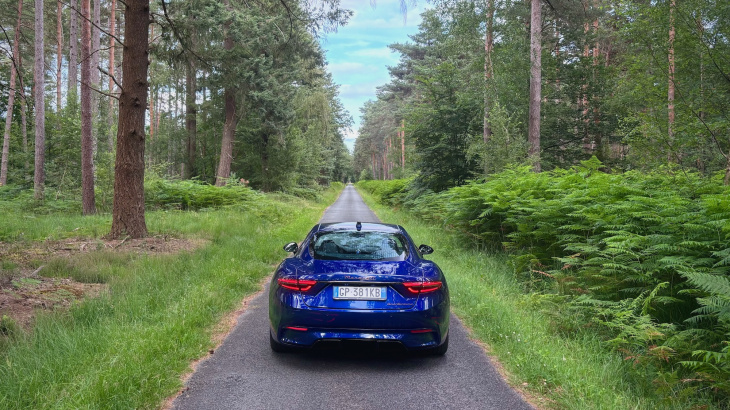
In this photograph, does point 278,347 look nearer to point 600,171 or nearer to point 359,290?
point 359,290

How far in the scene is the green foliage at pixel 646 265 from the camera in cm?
372

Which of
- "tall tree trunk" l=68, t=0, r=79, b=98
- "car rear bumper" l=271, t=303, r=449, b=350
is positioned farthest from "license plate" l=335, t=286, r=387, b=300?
"tall tree trunk" l=68, t=0, r=79, b=98

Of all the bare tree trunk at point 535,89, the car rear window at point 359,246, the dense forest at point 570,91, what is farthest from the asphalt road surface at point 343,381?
the bare tree trunk at point 535,89

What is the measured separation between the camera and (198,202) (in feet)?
55.9

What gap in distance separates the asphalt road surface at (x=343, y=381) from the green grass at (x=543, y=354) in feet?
0.86

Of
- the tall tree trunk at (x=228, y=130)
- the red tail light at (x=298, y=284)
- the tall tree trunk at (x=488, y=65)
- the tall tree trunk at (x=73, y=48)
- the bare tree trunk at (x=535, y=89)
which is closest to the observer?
the red tail light at (x=298, y=284)

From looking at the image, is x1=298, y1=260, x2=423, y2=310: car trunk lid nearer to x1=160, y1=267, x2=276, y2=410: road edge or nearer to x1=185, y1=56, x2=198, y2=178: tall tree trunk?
x1=160, y1=267, x2=276, y2=410: road edge

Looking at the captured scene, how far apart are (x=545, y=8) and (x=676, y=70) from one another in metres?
7.81

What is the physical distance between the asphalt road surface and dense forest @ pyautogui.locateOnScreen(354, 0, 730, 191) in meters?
11.1

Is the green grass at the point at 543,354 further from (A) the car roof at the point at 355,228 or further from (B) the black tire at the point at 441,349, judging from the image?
(A) the car roof at the point at 355,228

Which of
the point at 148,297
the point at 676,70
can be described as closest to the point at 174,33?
the point at 148,297

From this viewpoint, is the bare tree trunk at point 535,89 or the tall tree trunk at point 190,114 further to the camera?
the tall tree trunk at point 190,114

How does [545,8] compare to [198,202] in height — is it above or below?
above

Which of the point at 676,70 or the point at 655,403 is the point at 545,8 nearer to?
the point at 676,70
